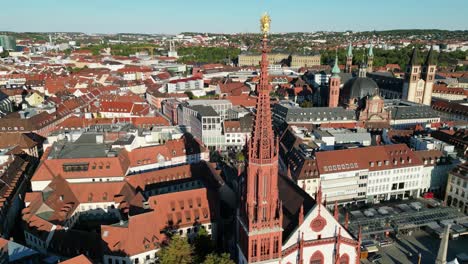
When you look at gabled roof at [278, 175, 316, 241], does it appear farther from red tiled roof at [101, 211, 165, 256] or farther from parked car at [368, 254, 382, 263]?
parked car at [368, 254, 382, 263]

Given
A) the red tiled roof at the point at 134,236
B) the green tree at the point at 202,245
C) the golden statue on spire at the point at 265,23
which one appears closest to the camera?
the golden statue on spire at the point at 265,23

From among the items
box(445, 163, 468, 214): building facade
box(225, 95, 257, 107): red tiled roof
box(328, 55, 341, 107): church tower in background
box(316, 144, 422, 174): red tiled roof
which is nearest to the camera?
box(445, 163, 468, 214): building facade

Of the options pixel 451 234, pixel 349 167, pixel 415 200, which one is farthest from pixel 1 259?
pixel 415 200

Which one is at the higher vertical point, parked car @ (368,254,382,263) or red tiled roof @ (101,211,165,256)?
red tiled roof @ (101,211,165,256)

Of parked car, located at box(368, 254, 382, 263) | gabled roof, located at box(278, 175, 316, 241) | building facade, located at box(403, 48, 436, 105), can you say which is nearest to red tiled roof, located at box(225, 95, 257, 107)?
building facade, located at box(403, 48, 436, 105)

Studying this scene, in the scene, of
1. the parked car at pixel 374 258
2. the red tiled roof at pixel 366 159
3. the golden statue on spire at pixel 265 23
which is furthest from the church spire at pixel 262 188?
the red tiled roof at pixel 366 159

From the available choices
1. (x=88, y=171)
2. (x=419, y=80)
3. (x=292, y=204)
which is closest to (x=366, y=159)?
(x=292, y=204)

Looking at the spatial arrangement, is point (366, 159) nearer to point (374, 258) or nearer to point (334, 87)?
point (374, 258)

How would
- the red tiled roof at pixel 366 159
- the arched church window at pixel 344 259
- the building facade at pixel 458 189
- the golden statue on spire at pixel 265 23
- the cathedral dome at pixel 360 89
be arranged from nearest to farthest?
the golden statue on spire at pixel 265 23, the arched church window at pixel 344 259, the building facade at pixel 458 189, the red tiled roof at pixel 366 159, the cathedral dome at pixel 360 89

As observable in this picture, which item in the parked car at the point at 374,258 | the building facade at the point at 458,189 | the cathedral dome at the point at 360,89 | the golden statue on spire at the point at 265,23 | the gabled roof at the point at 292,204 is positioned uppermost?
the golden statue on spire at the point at 265,23

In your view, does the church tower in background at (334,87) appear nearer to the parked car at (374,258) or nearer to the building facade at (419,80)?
the building facade at (419,80)

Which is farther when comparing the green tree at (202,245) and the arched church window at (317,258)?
the green tree at (202,245)
